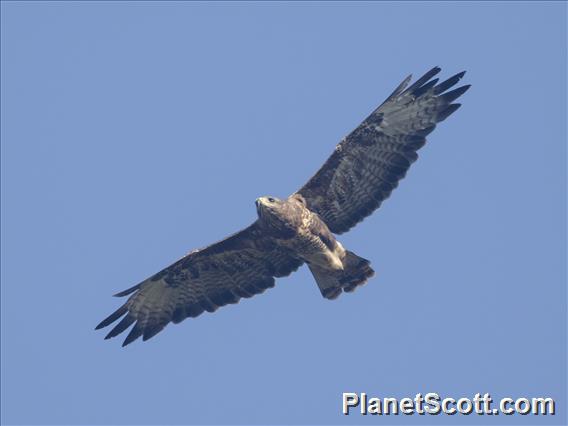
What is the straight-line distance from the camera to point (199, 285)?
74.7 feet

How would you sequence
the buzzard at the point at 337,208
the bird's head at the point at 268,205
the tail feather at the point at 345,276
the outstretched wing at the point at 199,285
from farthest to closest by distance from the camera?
the outstretched wing at the point at 199,285 < the tail feather at the point at 345,276 < the buzzard at the point at 337,208 < the bird's head at the point at 268,205

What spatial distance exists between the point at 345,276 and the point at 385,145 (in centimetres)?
211

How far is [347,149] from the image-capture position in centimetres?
2192

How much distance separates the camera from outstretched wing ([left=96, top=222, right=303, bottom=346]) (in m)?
22.5

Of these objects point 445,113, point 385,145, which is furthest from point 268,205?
point 445,113

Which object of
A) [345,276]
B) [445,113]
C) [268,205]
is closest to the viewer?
[268,205]

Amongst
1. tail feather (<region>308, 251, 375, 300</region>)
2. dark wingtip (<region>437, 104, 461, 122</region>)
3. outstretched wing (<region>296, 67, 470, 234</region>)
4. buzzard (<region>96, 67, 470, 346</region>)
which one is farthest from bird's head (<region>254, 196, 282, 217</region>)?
dark wingtip (<region>437, 104, 461, 122</region>)

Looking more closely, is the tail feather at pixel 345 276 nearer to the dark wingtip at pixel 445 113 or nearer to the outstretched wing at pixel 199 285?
the outstretched wing at pixel 199 285

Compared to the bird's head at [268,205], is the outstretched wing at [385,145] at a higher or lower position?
higher

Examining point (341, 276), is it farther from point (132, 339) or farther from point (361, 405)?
point (132, 339)

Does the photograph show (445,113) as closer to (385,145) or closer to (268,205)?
(385,145)

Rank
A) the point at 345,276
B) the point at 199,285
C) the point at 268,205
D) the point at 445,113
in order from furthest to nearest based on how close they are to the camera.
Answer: the point at 199,285 < the point at 345,276 < the point at 445,113 < the point at 268,205

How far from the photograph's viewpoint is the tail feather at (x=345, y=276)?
22234 millimetres

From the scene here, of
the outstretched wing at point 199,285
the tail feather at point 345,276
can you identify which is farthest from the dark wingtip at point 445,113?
the outstretched wing at point 199,285
